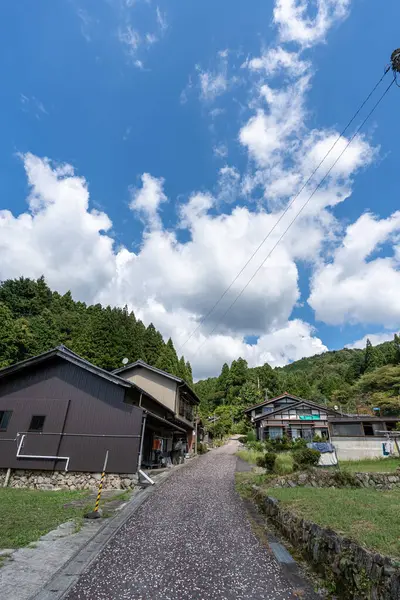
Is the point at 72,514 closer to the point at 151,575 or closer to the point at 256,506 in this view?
the point at 151,575

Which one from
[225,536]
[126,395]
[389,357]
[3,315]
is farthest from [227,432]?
[225,536]

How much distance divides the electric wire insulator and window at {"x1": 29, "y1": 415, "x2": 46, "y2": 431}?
1920 cm

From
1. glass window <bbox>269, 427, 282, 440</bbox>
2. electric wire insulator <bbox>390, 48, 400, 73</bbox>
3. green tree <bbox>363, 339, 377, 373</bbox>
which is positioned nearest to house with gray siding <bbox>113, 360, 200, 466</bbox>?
glass window <bbox>269, 427, 282, 440</bbox>

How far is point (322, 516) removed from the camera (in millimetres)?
6344

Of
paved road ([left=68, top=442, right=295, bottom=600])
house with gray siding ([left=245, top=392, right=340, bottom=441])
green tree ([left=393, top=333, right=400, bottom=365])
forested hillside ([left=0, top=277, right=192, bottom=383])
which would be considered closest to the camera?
paved road ([left=68, top=442, right=295, bottom=600])

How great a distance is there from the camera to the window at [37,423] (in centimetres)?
1522

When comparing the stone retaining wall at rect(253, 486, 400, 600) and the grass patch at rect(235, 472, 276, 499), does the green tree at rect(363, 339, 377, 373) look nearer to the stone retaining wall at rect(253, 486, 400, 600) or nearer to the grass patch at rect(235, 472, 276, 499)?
the grass patch at rect(235, 472, 276, 499)

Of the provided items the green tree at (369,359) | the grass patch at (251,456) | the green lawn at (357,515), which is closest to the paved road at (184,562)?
the green lawn at (357,515)

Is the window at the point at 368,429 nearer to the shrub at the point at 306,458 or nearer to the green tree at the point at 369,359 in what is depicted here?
the shrub at the point at 306,458

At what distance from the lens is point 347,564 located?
14.6 ft

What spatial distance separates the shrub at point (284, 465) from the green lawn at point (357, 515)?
5.42 metres

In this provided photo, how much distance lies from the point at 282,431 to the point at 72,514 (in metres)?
32.4

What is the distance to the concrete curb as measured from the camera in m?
4.39

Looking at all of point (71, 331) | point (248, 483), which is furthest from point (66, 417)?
point (71, 331)
